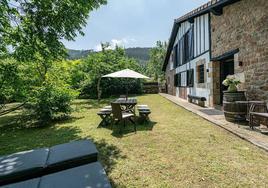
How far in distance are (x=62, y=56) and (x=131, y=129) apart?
3274mm

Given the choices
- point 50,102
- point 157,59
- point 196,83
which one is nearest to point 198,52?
point 196,83

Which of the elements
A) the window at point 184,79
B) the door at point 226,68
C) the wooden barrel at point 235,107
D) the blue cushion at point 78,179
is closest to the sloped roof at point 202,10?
the door at point 226,68

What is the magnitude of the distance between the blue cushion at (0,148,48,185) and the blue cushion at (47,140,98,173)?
103 mm

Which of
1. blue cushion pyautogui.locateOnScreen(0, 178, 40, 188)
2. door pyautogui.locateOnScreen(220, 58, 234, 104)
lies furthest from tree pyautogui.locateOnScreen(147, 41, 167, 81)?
blue cushion pyautogui.locateOnScreen(0, 178, 40, 188)

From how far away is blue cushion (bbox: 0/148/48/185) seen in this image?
2.11 metres

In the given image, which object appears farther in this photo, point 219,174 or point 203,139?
point 203,139

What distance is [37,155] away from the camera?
2.66 meters

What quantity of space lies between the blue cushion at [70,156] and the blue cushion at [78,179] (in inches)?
10.2

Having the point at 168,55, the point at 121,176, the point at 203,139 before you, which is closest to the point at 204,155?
the point at 203,139

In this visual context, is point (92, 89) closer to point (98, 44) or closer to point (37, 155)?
Answer: point (98, 44)

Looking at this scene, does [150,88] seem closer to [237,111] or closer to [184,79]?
[184,79]

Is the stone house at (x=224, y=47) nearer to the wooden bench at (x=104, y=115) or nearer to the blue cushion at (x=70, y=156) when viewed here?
the wooden bench at (x=104, y=115)

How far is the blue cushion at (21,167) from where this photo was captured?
211cm

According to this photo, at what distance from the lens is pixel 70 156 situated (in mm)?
2553
